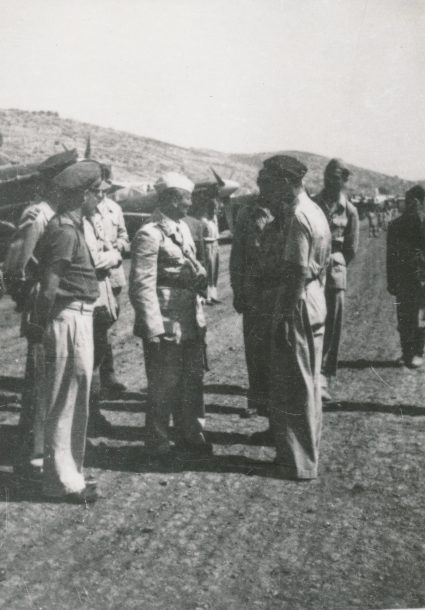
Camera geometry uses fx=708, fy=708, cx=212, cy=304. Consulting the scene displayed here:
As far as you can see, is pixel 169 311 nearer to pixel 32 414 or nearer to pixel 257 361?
pixel 32 414

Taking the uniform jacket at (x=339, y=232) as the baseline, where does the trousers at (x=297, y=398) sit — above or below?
below

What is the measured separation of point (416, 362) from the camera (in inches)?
318

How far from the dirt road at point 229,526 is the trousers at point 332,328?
18.0 inches

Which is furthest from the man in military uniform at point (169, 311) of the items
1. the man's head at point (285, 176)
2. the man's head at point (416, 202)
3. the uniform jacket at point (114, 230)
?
the man's head at point (416, 202)

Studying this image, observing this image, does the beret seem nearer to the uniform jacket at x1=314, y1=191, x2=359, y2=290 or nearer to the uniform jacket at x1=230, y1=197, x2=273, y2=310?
the uniform jacket at x1=230, y1=197, x2=273, y2=310

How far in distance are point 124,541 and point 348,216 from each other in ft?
13.3

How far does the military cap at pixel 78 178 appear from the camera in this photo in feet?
13.4

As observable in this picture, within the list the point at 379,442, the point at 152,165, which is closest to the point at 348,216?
the point at 379,442

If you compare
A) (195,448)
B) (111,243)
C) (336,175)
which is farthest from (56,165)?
(336,175)

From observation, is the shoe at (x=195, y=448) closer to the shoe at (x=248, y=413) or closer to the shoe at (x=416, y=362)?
the shoe at (x=248, y=413)

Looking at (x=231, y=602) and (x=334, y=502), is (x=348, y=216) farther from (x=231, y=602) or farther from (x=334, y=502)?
(x=231, y=602)

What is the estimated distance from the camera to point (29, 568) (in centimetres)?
345

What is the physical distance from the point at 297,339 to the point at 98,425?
6.10 ft

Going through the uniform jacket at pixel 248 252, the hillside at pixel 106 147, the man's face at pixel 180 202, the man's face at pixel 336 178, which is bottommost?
the uniform jacket at pixel 248 252
